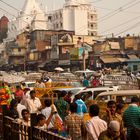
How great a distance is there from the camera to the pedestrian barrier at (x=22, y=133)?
6.52 m

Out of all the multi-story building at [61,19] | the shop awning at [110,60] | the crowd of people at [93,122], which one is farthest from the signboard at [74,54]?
the crowd of people at [93,122]

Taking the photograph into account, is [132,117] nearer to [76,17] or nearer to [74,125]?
[74,125]

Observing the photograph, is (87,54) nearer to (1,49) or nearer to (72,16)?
(72,16)

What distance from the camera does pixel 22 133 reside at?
25.9 ft

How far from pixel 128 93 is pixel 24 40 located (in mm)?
81819

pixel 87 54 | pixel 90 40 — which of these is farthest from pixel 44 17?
pixel 87 54

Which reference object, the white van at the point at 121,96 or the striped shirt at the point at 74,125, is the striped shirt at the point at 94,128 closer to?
the striped shirt at the point at 74,125

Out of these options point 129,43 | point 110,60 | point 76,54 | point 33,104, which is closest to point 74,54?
point 76,54

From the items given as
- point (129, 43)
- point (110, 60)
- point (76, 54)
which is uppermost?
point (129, 43)

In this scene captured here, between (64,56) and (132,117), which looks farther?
(64,56)

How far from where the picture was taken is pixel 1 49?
372ft

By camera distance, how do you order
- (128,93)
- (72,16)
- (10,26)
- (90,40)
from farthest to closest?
(10,26)
(72,16)
(90,40)
(128,93)

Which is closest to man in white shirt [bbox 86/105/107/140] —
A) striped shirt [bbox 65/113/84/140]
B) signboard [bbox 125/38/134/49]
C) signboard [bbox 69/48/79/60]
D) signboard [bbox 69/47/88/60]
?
striped shirt [bbox 65/113/84/140]

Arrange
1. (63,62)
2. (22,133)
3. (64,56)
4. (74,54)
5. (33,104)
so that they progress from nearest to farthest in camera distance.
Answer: (22,133) → (33,104) → (74,54) → (63,62) → (64,56)
